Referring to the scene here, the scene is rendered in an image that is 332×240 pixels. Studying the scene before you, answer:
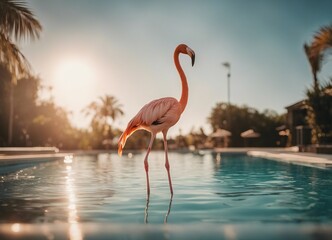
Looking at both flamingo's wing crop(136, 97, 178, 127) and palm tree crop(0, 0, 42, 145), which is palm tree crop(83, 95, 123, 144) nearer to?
palm tree crop(0, 0, 42, 145)

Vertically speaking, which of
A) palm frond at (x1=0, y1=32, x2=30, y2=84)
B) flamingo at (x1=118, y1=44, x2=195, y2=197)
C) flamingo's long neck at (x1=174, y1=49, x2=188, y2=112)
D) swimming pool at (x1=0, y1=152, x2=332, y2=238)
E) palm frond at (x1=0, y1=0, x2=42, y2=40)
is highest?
palm frond at (x1=0, y1=0, x2=42, y2=40)

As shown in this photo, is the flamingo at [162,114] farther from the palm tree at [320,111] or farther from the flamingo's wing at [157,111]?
the palm tree at [320,111]

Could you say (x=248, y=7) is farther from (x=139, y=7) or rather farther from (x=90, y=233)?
(x=90, y=233)

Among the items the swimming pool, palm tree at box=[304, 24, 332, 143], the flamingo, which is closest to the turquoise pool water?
the swimming pool

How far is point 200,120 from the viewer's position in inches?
2152

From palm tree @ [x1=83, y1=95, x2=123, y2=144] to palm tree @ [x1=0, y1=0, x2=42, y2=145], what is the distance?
38.8 meters

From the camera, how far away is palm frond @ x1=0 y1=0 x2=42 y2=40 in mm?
14273

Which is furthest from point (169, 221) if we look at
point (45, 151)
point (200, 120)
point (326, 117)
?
point (200, 120)

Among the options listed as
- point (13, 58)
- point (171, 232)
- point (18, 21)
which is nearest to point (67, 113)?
point (13, 58)

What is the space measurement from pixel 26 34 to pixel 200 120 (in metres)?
41.1

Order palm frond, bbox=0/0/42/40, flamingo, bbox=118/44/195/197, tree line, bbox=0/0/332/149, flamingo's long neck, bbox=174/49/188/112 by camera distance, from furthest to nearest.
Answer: tree line, bbox=0/0/332/149 < palm frond, bbox=0/0/42/40 < flamingo's long neck, bbox=174/49/188/112 < flamingo, bbox=118/44/195/197

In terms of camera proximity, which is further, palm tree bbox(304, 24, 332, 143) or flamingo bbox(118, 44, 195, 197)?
palm tree bbox(304, 24, 332, 143)

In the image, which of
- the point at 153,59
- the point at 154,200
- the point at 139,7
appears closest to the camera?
the point at 154,200

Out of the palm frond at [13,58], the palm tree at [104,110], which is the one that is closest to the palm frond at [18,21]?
the palm frond at [13,58]
